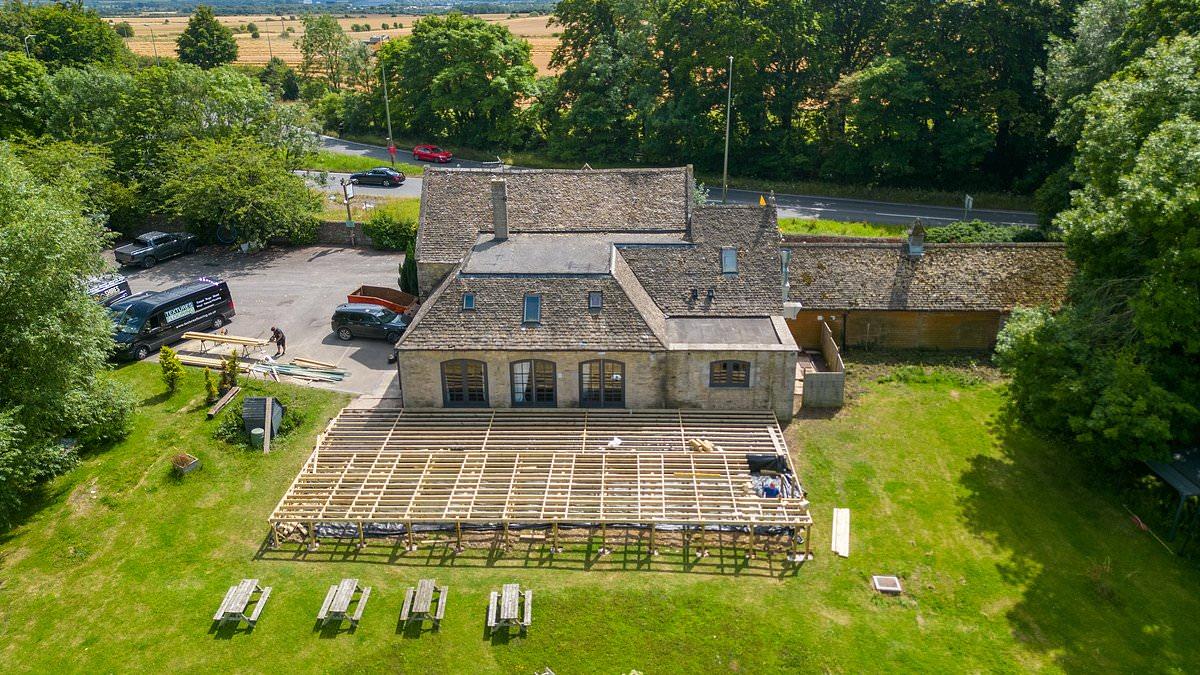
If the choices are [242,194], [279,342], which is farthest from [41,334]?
[242,194]

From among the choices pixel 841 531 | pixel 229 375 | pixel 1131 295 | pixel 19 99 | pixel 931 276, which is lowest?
pixel 841 531

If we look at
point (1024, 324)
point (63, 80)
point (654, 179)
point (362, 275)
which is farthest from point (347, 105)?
point (1024, 324)

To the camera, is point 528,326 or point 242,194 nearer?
point 528,326

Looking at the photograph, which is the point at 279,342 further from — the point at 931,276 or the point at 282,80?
the point at 282,80

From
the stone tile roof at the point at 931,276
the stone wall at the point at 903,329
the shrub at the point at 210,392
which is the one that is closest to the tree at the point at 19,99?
the shrub at the point at 210,392

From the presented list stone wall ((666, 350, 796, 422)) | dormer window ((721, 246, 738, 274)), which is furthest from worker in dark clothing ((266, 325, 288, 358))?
dormer window ((721, 246, 738, 274))

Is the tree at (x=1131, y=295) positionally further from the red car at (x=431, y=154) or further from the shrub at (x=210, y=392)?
the red car at (x=431, y=154)

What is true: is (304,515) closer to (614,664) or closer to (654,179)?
(614,664)
